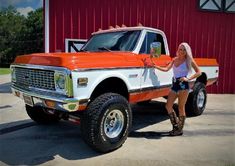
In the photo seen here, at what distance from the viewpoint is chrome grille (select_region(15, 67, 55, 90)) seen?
4781 mm

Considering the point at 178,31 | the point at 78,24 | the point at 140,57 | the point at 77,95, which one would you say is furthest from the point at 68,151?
the point at 178,31

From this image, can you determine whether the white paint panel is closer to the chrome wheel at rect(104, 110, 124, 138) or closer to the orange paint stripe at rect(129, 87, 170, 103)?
the orange paint stripe at rect(129, 87, 170, 103)

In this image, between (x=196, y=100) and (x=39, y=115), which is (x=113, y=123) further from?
(x=196, y=100)

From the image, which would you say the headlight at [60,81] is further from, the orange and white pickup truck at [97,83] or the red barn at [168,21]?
the red barn at [168,21]

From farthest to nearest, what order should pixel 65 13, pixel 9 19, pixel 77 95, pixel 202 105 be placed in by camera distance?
pixel 9 19 < pixel 65 13 < pixel 202 105 < pixel 77 95

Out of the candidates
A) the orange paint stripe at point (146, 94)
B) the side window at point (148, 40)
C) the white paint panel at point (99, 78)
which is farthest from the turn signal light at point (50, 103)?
the side window at point (148, 40)

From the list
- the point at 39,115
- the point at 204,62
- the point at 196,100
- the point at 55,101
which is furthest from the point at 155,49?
the point at 39,115

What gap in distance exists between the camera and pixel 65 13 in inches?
425

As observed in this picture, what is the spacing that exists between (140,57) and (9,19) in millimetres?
52389

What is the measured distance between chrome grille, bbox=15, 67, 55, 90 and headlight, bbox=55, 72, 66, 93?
13 cm

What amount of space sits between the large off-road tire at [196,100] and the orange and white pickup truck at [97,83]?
1.11m

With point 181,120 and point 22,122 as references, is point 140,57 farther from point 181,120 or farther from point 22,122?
point 22,122

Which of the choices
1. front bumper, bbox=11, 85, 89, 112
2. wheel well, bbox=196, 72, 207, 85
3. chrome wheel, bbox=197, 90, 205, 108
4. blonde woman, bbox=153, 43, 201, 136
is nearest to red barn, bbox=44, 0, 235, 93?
wheel well, bbox=196, 72, 207, 85

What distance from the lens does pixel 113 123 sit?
204 inches
